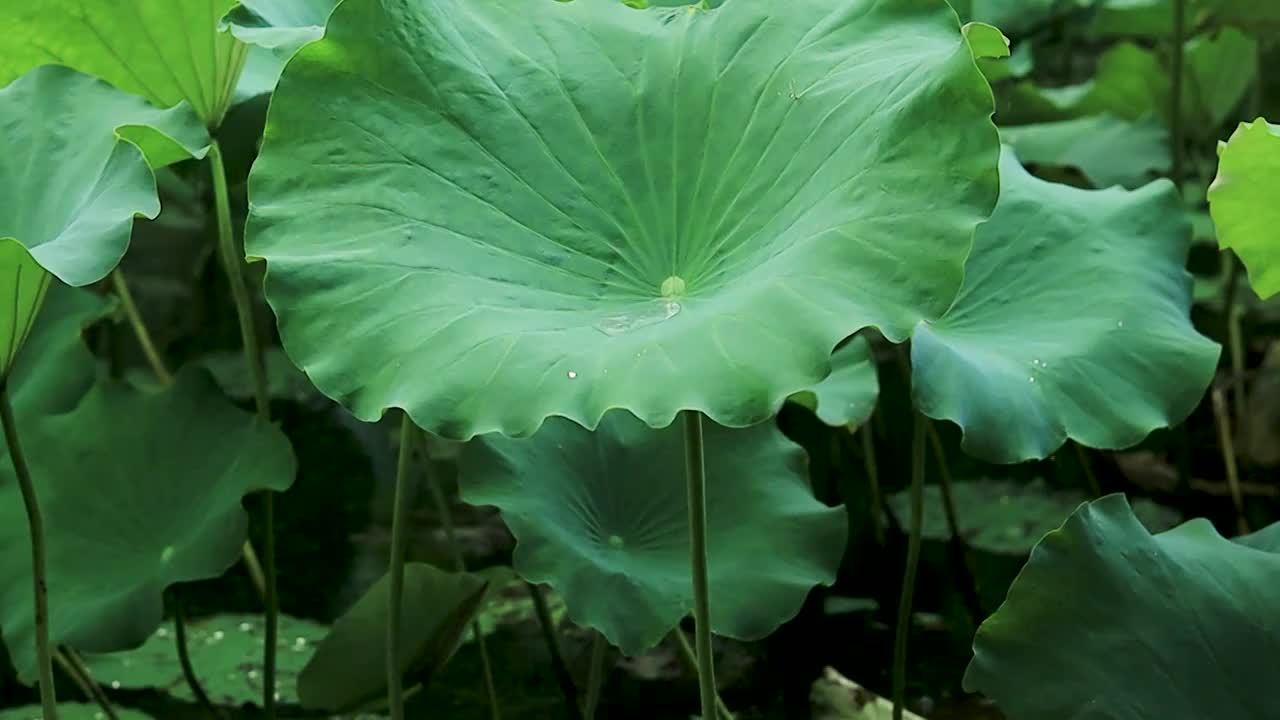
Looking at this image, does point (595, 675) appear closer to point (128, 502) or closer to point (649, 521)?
point (649, 521)

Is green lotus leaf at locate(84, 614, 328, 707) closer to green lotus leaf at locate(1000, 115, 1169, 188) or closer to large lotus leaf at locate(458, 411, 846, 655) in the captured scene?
large lotus leaf at locate(458, 411, 846, 655)

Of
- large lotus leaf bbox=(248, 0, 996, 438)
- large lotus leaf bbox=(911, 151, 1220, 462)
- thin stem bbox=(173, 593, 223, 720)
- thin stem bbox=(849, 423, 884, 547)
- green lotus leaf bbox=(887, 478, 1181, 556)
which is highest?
large lotus leaf bbox=(248, 0, 996, 438)

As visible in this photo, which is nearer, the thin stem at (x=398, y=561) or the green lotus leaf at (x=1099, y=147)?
the thin stem at (x=398, y=561)

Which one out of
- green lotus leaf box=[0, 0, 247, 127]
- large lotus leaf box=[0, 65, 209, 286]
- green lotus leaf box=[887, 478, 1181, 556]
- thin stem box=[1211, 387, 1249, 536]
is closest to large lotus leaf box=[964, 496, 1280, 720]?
large lotus leaf box=[0, 65, 209, 286]

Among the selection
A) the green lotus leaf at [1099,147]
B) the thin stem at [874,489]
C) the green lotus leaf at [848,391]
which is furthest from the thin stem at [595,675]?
the green lotus leaf at [1099,147]

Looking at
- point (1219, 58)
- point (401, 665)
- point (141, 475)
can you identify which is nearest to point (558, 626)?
point (401, 665)

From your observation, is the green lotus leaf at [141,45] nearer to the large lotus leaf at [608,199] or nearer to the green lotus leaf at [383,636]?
the large lotus leaf at [608,199]
